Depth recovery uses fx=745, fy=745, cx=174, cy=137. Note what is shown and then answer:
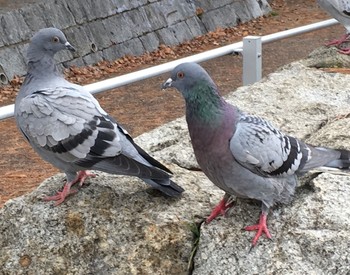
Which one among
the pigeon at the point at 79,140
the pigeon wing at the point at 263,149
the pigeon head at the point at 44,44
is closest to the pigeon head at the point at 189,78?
the pigeon wing at the point at 263,149

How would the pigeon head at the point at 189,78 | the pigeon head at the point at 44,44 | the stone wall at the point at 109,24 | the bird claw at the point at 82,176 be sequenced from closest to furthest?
the pigeon head at the point at 189,78 < the bird claw at the point at 82,176 < the pigeon head at the point at 44,44 < the stone wall at the point at 109,24

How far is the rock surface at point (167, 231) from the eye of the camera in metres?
2.88

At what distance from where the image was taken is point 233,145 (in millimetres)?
2881

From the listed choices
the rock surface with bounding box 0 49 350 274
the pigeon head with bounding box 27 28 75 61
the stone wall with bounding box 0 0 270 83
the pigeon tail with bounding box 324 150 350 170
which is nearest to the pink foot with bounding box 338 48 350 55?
the rock surface with bounding box 0 49 350 274

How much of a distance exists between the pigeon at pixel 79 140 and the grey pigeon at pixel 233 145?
363 millimetres

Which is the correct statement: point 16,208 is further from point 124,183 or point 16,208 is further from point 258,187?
point 258,187

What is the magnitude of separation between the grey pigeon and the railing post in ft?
6.30

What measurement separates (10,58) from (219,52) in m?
5.89

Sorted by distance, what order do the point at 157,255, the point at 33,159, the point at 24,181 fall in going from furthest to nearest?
1. the point at 33,159
2. the point at 24,181
3. the point at 157,255

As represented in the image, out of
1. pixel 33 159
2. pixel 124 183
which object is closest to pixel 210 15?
pixel 33 159

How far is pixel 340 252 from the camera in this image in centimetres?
282

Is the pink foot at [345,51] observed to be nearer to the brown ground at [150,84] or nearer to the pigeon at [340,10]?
the pigeon at [340,10]

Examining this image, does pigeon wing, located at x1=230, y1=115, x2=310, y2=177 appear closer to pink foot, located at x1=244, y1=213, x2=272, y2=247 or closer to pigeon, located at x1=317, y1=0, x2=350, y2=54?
pink foot, located at x1=244, y1=213, x2=272, y2=247

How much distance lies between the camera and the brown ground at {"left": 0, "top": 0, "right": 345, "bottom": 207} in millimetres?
7297
